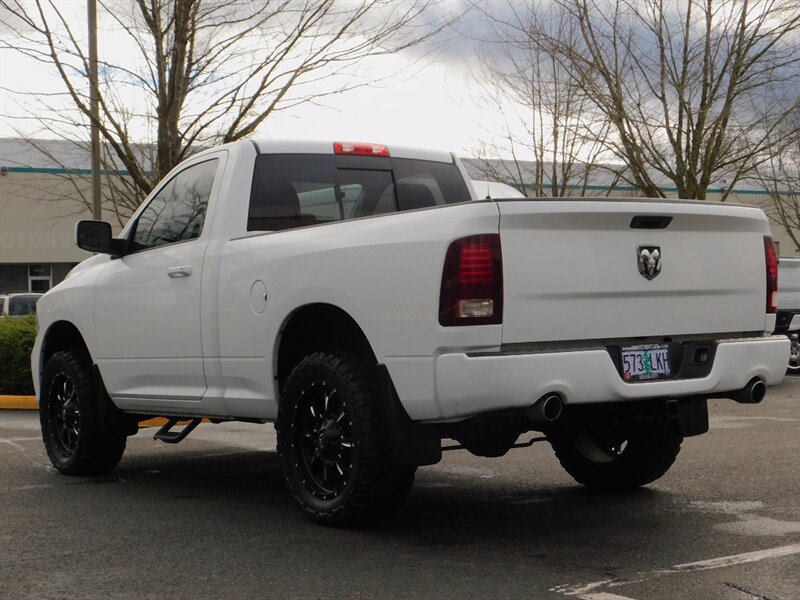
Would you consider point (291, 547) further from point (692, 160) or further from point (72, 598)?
point (692, 160)

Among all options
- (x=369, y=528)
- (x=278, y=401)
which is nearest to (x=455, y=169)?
(x=278, y=401)

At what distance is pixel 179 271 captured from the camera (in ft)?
23.0

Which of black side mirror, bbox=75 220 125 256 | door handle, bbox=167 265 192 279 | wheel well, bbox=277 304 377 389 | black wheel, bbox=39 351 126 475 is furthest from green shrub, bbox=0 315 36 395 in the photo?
wheel well, bbox=277 304 377 389

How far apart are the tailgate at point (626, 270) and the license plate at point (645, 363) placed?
0.25 feet

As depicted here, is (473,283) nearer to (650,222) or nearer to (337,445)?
(650,222)

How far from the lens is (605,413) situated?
5.79m

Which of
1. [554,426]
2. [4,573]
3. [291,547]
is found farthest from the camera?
[554,426]

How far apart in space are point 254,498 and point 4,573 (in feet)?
7.27

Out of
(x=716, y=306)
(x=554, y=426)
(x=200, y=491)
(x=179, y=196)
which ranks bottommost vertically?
(x=200, y=491)

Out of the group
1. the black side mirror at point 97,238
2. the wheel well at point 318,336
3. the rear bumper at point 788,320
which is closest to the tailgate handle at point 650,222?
the wheel well at point 318,336

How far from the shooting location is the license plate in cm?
546

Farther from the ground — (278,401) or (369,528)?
(278,401)

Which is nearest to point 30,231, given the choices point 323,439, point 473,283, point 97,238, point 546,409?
point 97,238

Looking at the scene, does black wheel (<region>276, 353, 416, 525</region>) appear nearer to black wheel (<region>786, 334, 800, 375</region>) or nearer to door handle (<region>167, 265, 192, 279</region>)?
door handle (<region>167, 265, 192, 279</region>)
